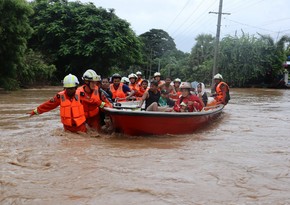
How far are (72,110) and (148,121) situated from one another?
1503mm

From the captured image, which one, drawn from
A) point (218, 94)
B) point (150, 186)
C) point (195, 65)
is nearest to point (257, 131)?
point (218, 94)

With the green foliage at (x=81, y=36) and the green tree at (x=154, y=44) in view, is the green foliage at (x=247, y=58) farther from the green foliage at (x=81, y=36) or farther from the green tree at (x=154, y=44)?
the green tree at (x=154, y=44)

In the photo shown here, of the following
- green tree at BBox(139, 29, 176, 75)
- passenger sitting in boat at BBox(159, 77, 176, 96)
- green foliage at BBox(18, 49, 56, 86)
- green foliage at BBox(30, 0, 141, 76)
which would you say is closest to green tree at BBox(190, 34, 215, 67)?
green foliage at BBox(30, 0, 141, 76)

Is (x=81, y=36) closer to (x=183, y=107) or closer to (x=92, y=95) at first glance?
(x=183, y=107)

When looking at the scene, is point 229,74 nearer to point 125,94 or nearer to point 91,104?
point 125,94

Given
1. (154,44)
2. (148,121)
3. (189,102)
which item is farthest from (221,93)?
(154,44)

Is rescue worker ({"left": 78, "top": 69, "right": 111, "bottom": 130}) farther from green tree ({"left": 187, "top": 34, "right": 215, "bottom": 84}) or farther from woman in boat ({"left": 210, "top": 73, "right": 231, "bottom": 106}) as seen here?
green tree ({"left": 187, "top": 34, "right": 215, "bottom": 84})

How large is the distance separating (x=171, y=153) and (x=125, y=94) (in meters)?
4.17

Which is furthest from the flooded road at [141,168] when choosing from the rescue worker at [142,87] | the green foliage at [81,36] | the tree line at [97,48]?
the green foliage at [81,36]

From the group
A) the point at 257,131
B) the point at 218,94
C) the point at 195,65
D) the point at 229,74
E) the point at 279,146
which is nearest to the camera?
the point at 279,146

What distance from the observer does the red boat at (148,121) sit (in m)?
6.82

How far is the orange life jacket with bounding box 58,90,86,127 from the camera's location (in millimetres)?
6500

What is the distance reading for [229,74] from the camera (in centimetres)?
3247

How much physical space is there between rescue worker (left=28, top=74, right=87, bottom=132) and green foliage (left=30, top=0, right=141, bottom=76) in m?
22.1
